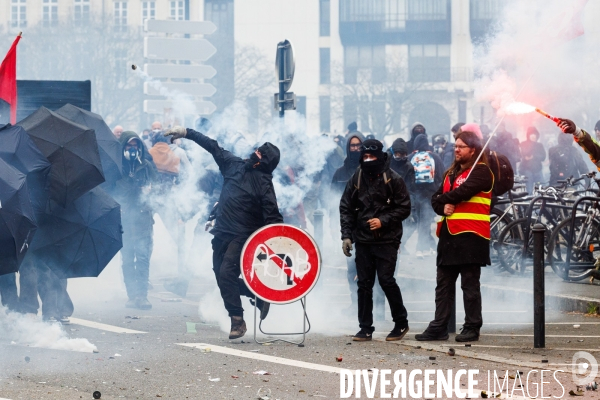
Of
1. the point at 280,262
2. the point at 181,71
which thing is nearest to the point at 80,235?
the point at 280,262

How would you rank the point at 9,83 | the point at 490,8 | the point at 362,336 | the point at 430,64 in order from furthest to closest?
the point at 430,64
the point at 490,8
the point at 9,83
the point at 362,336

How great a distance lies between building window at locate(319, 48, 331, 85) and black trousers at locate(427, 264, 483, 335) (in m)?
66.4

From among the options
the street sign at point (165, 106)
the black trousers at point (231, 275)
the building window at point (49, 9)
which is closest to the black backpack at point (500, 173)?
the black trousers at point (231, 275)

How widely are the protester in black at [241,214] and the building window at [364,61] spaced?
57.8 m

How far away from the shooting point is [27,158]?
923cm

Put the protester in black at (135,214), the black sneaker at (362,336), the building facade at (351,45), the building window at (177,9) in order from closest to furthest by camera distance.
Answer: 1. the black sneaker at (362,336)
2. the protester in black at (135,214)
3. the building facade at (351,45)
4. the building window at (177,9)

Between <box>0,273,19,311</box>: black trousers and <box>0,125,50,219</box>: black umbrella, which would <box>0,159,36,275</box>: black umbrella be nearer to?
<box>0,125,50,219</box>: black umbrella

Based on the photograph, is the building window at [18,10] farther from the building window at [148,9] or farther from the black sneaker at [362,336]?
the black sneaker at [362,336]

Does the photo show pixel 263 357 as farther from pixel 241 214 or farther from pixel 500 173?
pixel 500 173

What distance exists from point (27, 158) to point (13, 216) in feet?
2.60

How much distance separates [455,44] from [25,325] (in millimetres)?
61209

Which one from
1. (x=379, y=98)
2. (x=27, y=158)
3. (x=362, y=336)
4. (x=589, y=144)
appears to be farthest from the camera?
(x=379, y=98)

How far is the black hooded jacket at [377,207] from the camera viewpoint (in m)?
9.71

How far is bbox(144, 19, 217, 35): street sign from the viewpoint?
20.6 meters
